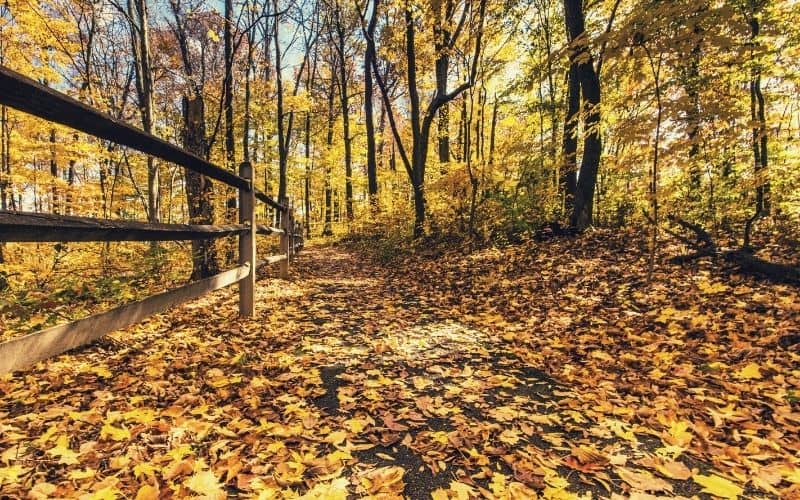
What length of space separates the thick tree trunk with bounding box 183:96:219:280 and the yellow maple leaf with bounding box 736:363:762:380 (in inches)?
226

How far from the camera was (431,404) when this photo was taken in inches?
88.0

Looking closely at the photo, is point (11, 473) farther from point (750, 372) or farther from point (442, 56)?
point (442, 56)

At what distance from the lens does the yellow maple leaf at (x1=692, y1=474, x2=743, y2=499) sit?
1.49 meters

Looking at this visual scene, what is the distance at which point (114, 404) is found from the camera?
208cm

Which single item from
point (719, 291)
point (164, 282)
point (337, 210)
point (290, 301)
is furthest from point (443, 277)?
point (337, 210)

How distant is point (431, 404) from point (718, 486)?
1292 millimetres

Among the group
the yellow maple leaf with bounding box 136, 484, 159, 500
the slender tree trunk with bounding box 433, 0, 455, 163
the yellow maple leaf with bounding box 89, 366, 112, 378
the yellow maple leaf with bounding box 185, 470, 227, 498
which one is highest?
the slender tree trunk with bounding box 433, 0, 455, 163

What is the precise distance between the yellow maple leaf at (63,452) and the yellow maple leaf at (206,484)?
532 mm

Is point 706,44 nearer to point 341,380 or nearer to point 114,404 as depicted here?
point 341,380

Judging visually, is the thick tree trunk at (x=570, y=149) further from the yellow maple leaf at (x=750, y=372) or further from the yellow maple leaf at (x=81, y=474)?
the yellow maple leaf at (x=81, y=474)

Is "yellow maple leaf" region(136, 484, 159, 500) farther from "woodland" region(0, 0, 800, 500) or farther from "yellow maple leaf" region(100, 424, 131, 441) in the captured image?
"yellow maple leaf" region(100, 424, 131, 441)

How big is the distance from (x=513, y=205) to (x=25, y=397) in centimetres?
824

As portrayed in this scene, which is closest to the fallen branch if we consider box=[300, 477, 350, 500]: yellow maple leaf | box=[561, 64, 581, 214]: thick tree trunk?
box=[561, 64, 581, 214]: thick tree trunk

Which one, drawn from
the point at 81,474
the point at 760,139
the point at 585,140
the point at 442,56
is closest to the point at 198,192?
Result: the point at 81,474
